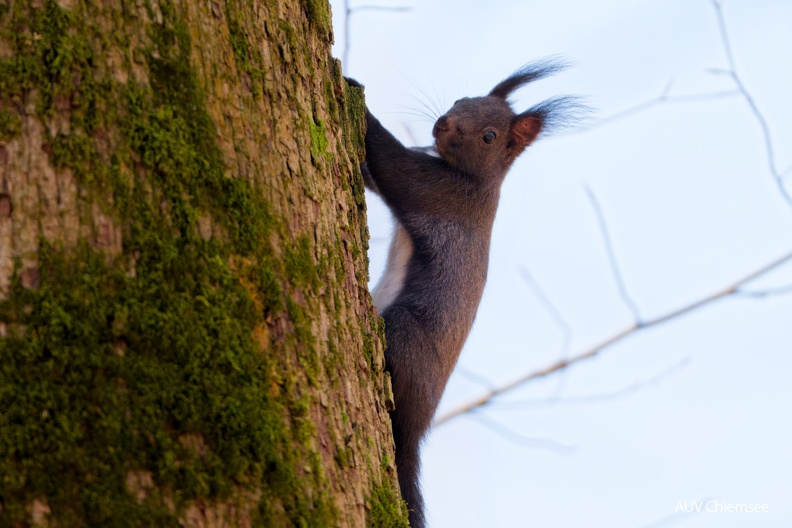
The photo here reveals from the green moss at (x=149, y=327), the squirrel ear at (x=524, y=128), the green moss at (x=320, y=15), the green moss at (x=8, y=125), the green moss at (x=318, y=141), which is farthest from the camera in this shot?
the squirrel ear at (x=524, y=128)

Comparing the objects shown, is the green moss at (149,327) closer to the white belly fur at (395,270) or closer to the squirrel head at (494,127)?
the white belly fur at (395,270)

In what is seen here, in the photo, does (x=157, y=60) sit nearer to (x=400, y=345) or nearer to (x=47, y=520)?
(x=47, y=520)

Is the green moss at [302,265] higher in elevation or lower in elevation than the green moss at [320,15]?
lower

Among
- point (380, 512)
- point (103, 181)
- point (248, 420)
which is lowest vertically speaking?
point (380, 512)

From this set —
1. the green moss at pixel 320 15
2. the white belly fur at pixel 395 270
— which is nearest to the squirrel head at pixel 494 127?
the white belly fur at pixel 395 270

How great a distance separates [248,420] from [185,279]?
0.31 meters

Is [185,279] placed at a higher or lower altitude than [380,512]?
higher

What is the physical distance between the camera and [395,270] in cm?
402

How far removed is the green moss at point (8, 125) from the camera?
58.2 inches

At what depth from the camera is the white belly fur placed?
12.6ft

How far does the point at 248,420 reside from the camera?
1.56 meters

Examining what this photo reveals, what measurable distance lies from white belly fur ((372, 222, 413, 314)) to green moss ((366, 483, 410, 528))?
5.67 feet

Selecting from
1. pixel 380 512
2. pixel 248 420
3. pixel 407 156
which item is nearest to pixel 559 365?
pixel 407 156

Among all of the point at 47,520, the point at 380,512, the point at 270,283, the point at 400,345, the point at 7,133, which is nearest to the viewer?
the point at 47,520
